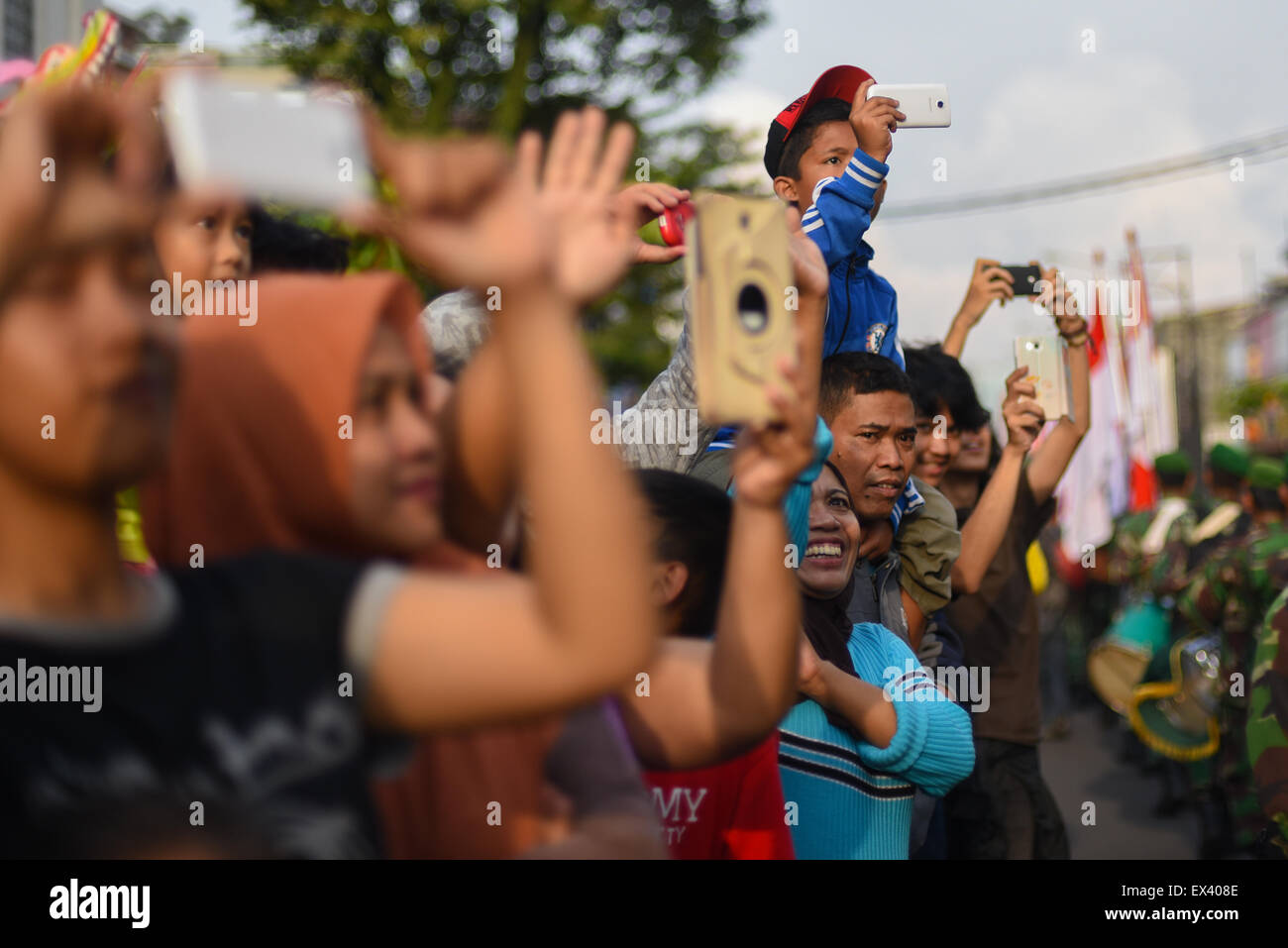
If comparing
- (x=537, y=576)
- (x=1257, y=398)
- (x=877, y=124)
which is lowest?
(x=537, y=576)

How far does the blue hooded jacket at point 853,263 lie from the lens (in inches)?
99.1

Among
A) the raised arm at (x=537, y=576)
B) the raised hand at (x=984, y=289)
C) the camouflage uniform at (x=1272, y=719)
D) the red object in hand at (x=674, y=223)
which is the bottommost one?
the camouflage uniform at (x=1272, y=719)

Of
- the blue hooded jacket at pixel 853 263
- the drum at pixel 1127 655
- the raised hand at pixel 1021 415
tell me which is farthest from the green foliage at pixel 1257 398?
the blue hooded jacket at pixel 853 263

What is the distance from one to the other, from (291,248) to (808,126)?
123cm

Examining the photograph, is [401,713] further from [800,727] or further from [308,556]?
[800,727]

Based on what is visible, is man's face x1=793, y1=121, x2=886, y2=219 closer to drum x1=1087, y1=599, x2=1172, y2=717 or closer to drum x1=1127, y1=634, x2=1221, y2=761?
drum x1=1127, y1=634, x2=1221, y2=761

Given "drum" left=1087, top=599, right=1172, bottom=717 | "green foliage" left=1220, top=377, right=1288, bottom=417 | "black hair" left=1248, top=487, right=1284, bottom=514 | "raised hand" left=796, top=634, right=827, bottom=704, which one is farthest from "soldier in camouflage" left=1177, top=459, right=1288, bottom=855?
"green foliage" left=1220, top=377, right=1288, bottom=417

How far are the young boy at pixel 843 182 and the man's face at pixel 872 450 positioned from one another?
0.15 meters

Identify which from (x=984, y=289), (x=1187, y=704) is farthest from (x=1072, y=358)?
(x=1187, y=704)

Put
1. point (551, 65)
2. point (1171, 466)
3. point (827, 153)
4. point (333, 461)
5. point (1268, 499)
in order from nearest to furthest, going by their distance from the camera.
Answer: point (333, 461), point (827, 153), point (1268, 499), point (1171, 466), point (551, 65)

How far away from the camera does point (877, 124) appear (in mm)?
2541

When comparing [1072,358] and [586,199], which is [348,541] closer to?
[586,199]

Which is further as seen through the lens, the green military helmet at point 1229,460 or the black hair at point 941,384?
the green military helmet at point 1229,460

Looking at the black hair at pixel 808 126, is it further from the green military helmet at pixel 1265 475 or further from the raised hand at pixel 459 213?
the green military helmet at pixel 1265 475
